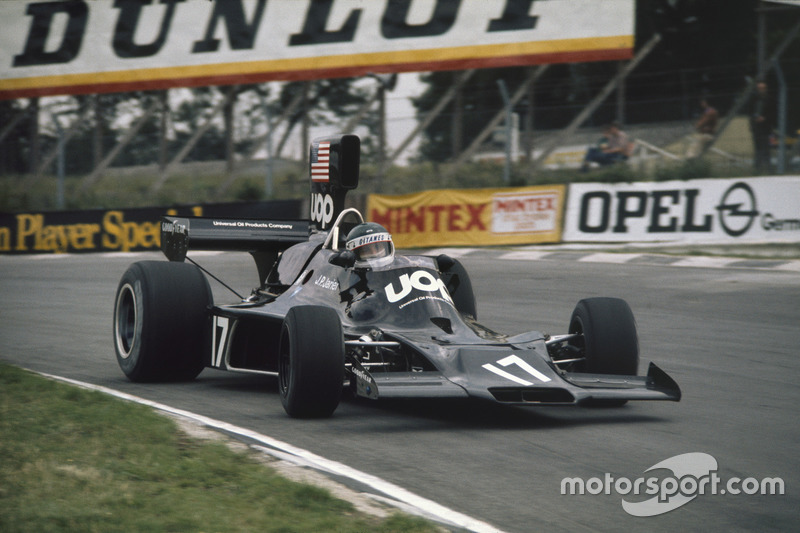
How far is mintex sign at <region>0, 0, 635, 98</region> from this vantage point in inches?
987

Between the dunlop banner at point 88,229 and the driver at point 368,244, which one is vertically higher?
the dunlop banner at point 88,229

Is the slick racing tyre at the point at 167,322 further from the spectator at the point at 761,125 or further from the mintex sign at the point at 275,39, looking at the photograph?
the mintex sign at the point at 275,39

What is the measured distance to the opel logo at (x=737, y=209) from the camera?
58.1ft

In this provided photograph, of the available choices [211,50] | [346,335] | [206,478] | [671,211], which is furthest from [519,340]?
[211,50]

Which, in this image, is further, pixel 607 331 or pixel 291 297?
pixel 291 297

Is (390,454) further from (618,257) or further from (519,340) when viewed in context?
(618,257)

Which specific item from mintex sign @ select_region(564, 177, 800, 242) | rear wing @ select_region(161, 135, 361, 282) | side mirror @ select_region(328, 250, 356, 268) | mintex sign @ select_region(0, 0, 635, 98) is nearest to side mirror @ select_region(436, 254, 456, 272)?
side mirror @ select_region(328, 250, 356, 268)

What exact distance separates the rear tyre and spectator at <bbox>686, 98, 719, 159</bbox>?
13.3m

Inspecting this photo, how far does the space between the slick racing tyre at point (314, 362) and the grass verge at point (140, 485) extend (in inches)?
29.3

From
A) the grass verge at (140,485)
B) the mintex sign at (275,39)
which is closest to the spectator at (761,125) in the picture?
the mintex sign at (275,39)

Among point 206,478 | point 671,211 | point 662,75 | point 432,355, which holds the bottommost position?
point 206,478

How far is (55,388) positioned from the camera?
291 inches

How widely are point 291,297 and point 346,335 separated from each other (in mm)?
962

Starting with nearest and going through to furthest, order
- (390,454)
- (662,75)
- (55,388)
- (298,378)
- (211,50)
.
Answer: (390,454) → (298,378) → (55,388) → (662,75) → (211,50)
